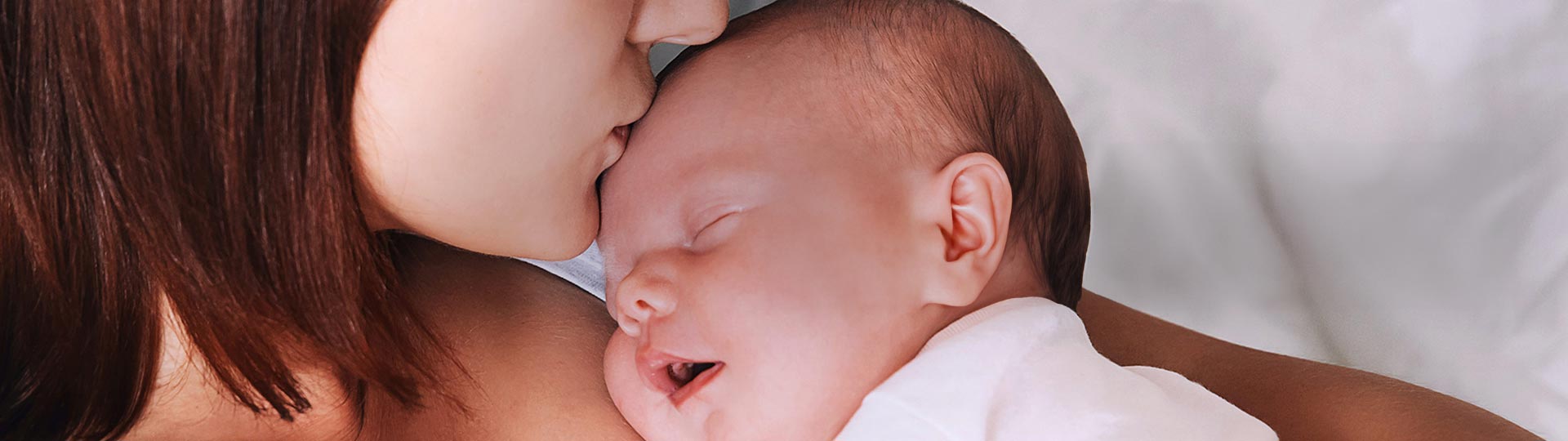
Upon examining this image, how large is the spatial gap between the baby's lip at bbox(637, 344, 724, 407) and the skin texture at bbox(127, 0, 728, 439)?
8 centimetres

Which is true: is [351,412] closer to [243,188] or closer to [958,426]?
[243,188]

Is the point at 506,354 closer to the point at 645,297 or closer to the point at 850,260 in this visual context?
the point at 645,297

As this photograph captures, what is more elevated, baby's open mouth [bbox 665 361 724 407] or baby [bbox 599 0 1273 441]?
baby [bbox 599 0 1273 441]

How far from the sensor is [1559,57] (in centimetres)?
145

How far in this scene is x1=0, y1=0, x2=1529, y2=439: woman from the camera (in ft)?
2.38

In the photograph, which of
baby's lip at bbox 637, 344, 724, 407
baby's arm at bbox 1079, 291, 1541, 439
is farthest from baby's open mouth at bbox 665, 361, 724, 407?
baby's arm at bbox 1079, 291, 1541, 439

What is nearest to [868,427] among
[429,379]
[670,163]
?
[670,163]

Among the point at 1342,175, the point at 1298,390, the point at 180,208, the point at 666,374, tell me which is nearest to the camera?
the point at 180,208

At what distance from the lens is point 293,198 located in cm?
80

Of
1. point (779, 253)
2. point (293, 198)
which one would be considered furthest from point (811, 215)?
point (293, 198)

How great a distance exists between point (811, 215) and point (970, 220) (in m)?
0.14

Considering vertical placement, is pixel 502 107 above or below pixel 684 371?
above

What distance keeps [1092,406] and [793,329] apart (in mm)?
232

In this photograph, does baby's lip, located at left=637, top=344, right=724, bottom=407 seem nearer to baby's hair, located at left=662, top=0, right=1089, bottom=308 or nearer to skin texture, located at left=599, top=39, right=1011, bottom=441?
skin texture, located at left=599, top=39, right=1011, bottom=441
